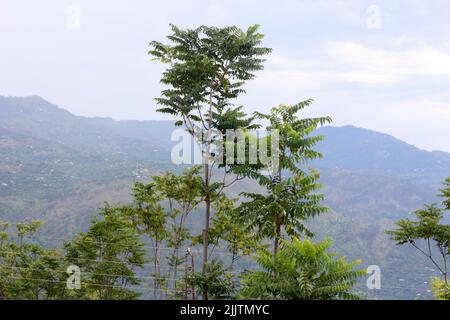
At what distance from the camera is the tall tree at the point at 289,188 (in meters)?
12.3

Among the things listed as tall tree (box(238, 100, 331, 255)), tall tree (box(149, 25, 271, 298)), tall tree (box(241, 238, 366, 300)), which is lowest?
tall tree (box(241, 238, 366, 300))

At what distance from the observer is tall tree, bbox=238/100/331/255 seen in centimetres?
1227

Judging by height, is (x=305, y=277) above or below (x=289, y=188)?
below

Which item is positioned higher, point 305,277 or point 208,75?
point 208,75

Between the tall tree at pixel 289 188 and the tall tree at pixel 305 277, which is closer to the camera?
the tall tree at pixel 305 277

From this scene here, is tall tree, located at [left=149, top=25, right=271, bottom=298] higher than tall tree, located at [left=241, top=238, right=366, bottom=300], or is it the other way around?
tall tree, located at [left=149, top=25, right=271, bottom=298]

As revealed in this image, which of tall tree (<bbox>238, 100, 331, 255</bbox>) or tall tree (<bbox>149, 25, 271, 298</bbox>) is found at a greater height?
tall tree (<bbox>149, 25, 271, 298</bbox>)

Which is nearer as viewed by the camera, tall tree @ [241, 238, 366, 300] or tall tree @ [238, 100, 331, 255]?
tall tree @ [241, 238, 366, 300]

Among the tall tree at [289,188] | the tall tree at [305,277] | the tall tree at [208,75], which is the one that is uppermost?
the tall tree at [208,75]

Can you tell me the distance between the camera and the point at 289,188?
12.6 m

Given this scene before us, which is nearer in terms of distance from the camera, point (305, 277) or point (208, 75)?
point (305, 277)

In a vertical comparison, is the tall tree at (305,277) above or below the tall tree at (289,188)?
below

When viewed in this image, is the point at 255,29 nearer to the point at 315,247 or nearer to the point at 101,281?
the point at 315,247
